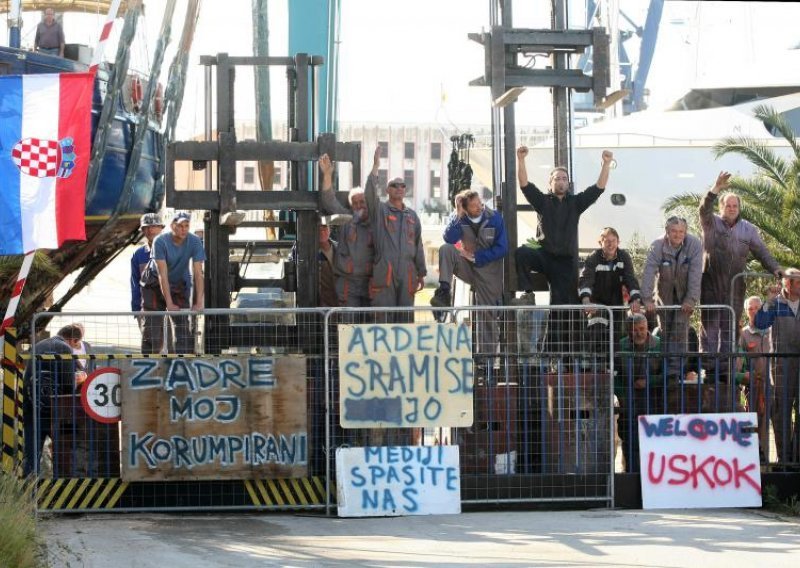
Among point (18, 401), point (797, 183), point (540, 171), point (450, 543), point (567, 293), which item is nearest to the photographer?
point (450, 543)

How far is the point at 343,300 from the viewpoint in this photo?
11633mm

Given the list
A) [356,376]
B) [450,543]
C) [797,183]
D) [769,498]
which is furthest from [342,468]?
[797,183]

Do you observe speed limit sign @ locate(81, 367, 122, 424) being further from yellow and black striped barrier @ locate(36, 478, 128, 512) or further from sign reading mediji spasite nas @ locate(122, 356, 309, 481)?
yellow and black striped barrier @ locate(36, 478, 128, 512)

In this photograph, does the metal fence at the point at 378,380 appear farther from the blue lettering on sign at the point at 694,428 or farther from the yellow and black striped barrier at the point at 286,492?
the blue lettering on sign at the point at 694,428

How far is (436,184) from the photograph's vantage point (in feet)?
424

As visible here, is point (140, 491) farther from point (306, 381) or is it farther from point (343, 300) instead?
point (343, 300)

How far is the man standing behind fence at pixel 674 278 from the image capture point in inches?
450

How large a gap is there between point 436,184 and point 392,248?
118 metres

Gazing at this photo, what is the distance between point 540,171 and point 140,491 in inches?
745

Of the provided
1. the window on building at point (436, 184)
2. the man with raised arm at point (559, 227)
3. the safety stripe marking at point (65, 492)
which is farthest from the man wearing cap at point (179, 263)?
the window on building at point (436, 184)

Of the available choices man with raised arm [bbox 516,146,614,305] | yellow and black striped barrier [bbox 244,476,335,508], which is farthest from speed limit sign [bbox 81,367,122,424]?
man with raised arm [bbox 516,146,614,305]

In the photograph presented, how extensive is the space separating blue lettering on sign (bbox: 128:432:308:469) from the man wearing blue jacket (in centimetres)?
182

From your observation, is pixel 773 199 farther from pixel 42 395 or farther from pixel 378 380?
pixel 42 395

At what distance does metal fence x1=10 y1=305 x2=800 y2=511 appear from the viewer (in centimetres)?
1052
